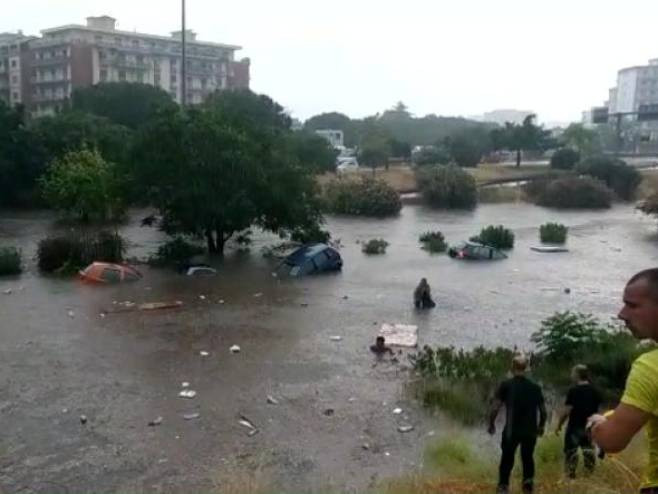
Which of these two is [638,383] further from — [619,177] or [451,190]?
[619,177]

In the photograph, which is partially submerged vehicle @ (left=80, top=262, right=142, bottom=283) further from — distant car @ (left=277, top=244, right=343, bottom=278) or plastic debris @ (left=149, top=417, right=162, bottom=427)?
plastic debris @ (left=149, top=417, right=162, bottom=427)

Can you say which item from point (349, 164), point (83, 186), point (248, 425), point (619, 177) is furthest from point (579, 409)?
point (349, 164)

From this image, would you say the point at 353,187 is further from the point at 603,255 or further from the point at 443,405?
the point at 443,405

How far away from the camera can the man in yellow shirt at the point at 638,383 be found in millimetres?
2699

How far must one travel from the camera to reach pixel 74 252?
22656 mm

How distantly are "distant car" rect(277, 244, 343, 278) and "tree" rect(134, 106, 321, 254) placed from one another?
8.08ft

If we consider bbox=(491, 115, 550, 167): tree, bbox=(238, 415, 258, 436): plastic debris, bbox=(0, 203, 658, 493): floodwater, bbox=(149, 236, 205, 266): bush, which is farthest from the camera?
bbox=(491, 115, 550, 167): tree

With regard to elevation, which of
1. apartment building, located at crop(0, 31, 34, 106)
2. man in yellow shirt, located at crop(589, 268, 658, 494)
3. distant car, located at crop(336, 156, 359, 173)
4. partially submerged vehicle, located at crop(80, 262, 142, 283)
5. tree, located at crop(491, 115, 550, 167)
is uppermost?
apartment building, located at crop(0, 31, 34, 106)

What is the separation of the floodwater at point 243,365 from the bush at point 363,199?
15.4 metres

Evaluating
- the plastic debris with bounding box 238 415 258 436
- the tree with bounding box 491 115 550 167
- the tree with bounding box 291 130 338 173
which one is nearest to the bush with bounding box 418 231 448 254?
the plastic debris with bounding box 238 415 258 436

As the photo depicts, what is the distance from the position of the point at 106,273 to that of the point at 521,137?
54.8m

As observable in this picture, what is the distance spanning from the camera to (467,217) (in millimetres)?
42062

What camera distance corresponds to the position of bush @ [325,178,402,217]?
1657 inches

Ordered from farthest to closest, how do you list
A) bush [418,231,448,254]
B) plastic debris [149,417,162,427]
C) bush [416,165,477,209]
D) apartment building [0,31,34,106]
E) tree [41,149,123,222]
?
apartment building [0,31,34,106]
bush [416,165,477,209]
tree [41,149,123,222]
bush [418,231,448,254]
plastic debris [149,417,162,427]
